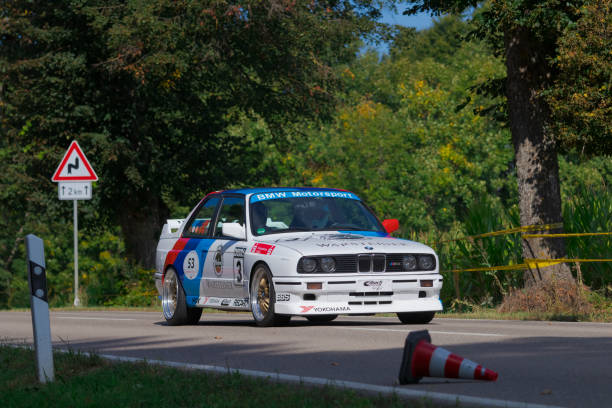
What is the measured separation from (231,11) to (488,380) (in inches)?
655

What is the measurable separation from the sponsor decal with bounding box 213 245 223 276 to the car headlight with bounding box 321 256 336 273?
79.0 inches

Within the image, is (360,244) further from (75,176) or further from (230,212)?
(75,176)

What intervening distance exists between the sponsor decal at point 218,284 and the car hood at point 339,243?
843 millimetres

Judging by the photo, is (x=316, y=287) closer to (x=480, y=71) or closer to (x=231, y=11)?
(x=231, y=11)

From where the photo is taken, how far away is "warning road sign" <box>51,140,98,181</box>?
80.4 feet

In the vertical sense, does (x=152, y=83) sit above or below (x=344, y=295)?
above

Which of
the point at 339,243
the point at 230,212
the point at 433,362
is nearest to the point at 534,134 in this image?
the point at 230,212

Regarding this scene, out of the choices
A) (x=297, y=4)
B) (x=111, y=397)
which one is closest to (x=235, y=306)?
(x=111, y=397)

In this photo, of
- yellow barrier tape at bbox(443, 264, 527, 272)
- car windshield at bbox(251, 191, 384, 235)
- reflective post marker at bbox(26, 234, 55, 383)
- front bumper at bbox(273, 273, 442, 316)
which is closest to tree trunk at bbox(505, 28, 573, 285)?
yellow barrier tape at bbox(443, 264, 527, 272)

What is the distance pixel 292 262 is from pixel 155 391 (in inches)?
205

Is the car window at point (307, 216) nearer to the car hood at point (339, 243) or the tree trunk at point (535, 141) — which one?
the car hood at point (339, 243)

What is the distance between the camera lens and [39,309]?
8.72 meters

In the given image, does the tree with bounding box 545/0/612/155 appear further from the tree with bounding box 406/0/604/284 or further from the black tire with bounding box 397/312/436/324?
the black tire with bounding box 397/312/436/324

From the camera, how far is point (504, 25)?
642 inches
